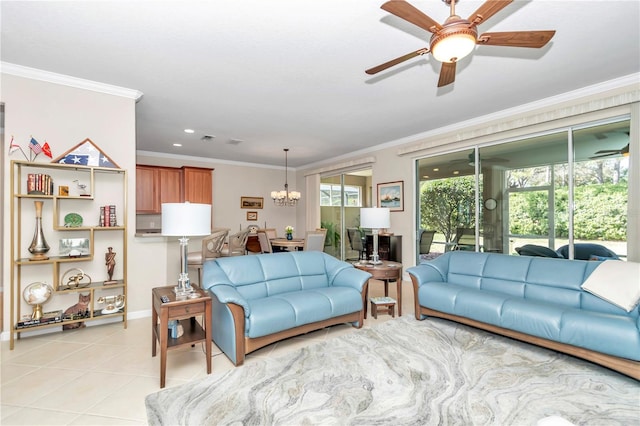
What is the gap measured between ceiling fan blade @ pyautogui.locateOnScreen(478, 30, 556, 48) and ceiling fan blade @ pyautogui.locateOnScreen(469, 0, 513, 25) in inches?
5.3

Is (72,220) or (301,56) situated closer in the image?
(301,56)

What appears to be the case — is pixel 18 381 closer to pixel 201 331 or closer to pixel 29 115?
pixel 201 331

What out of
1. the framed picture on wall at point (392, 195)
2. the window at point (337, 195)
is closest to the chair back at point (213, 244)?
the framed picture on wall at point (392, 195)

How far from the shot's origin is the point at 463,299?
301cm

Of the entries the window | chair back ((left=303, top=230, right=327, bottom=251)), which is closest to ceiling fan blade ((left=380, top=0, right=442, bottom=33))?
chair back ((left=303, top=230, right=327, bottom=251))

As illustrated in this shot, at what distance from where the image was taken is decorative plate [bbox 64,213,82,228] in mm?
3100

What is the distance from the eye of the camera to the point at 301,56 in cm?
275

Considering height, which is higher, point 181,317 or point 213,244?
point 213,244

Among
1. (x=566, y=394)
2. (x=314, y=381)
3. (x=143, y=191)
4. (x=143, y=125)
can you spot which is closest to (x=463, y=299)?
(x=566, y=394)

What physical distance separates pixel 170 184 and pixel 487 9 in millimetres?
6500

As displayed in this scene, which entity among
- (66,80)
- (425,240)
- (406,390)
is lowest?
(406,390)

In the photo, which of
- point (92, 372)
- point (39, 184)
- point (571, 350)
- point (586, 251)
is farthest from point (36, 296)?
point (586, 251)

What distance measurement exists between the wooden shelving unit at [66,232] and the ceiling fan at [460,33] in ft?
10.6

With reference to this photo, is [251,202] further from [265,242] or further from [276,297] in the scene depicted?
[276,297]
